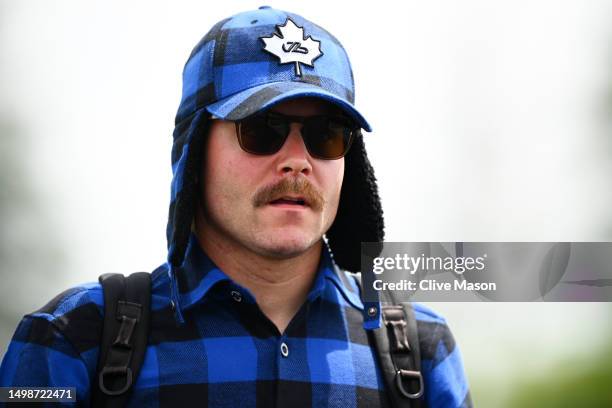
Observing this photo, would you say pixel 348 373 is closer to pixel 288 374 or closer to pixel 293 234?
pixel 288 374

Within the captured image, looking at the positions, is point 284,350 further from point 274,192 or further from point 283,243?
point 274,192

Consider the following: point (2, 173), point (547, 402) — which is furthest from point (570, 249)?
point (2, 173)

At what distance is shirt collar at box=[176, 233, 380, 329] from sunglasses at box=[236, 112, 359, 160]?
0.45 metres

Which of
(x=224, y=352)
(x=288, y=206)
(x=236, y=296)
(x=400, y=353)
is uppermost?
(x=288, y=206)

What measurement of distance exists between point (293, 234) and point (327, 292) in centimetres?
36

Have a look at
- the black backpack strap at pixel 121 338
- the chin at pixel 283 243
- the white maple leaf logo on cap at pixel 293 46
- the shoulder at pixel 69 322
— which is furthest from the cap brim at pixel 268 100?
the shoulder at pixel 69 322

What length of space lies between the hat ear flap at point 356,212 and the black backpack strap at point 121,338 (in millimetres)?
890

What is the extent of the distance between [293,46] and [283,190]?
22.4 inches

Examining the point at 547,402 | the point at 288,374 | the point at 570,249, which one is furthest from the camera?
the point at 547,402

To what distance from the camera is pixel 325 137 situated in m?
3.21

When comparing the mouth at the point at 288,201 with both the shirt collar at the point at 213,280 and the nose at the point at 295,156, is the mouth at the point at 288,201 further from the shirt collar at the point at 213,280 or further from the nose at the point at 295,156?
the shirt collar at the point at 213,280

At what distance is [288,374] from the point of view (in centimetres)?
303

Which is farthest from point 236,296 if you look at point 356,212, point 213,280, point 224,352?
point 356,212

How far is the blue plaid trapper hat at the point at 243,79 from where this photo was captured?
125 inches
